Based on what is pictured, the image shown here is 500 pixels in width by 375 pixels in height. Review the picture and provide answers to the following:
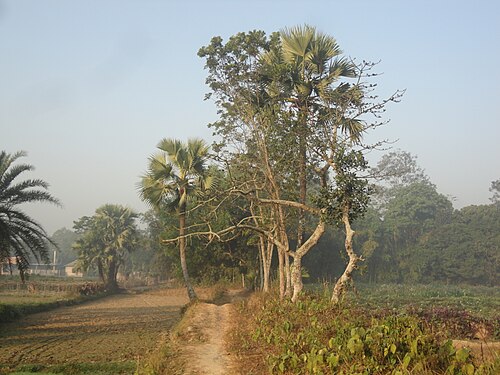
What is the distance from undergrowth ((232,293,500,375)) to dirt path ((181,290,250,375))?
47 cm

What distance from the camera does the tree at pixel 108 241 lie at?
149 ft

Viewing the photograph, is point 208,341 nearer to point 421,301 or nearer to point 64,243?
point 421,301

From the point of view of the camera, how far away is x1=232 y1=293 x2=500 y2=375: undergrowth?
6.43 meters

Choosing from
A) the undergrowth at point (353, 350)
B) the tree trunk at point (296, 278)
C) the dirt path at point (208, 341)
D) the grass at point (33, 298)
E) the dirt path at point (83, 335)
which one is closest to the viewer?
the undergrowth at point (353, 350)

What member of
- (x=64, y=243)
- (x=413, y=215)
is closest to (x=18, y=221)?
(x=413, y=215)

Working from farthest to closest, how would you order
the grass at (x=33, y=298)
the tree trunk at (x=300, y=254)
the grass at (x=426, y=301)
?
the grass at (x=33, y=298) < the grass at (x=426, y=301) < the tree trunk at (x=300, y=254)

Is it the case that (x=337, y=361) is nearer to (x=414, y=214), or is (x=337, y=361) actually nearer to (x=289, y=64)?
(x=289, y=64)

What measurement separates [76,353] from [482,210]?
52.3m

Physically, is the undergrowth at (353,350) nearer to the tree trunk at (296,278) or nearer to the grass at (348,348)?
the grass at (348,348)

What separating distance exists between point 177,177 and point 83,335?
9.93 meters

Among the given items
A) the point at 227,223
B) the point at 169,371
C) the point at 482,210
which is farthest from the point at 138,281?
the point at 169,371

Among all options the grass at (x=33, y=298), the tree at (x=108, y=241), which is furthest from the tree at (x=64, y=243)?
the grass at (x=33, y=298)

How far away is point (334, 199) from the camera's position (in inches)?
555

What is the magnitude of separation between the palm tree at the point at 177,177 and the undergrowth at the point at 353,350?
44.9 ft
